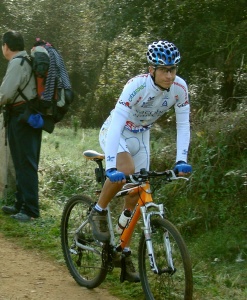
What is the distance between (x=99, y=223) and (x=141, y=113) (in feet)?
3.28

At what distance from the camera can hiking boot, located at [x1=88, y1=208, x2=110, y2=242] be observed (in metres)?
5.77

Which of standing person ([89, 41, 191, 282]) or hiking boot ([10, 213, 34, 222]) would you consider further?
hiking boot ([10, 213, 34, 222])

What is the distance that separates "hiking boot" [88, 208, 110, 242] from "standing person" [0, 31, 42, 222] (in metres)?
2.48

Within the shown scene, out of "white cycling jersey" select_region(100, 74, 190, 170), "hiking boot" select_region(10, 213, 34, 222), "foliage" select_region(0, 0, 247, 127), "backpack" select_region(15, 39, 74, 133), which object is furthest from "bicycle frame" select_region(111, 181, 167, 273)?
"foliage" select_region(0, 0, 247, 127)

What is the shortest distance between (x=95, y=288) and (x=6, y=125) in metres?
3.07

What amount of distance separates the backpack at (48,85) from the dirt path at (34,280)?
169 cm

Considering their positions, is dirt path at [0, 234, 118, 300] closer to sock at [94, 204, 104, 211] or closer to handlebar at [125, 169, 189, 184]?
sock at [94, 204, 104, 211]

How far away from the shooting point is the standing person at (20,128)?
798 cm

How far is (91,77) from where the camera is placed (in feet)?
110

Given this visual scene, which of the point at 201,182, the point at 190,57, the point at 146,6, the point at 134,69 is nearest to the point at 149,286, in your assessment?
the point at 201,182

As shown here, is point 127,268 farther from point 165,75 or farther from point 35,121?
point 35,121

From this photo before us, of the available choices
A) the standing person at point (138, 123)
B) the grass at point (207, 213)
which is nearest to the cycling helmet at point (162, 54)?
the standing person at point (138, 123)

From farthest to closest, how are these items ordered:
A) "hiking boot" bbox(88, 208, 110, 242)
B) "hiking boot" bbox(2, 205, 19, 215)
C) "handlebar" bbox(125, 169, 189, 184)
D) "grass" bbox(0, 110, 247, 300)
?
1. "hiking boot" bbox(2, 205, 19, 215)
2. "grass" bbox(0, 110, 247, 300)
3. "hiking boot" bbox(88, 208, 110, 242)
4. "handlebar" bbox(125, 169, 189, 184)

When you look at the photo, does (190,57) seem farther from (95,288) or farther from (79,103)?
(79,103)
